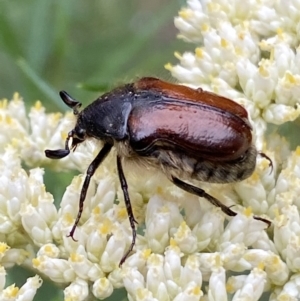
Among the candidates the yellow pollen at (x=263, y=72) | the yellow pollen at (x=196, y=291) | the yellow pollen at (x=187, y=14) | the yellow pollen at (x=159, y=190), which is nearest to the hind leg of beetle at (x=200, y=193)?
the yellow pollen at (x=159, y=190)

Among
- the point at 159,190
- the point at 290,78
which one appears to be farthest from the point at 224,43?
the point at 159,190

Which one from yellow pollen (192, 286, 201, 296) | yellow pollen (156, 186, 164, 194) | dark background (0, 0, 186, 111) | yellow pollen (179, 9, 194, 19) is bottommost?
dark background (0, 0, 186, 111)

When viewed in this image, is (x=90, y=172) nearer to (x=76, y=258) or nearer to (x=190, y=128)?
(x=76, y=258)

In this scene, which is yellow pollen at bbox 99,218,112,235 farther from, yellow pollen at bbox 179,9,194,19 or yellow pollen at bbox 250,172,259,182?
yellow pollen at bbox 179,9,194,19

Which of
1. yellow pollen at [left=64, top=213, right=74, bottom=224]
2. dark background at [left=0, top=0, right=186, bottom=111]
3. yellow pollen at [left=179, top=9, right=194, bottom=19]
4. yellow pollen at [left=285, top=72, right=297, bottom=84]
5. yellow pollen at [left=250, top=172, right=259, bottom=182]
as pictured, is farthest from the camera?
dark background at [left=0, top=0, right=186, bottom=111]

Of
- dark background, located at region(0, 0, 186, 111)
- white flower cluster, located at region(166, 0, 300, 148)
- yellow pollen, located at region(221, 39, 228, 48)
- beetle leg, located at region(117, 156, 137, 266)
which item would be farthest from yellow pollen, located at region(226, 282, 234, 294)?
dark background, located at region(0, 0, 186, 111)

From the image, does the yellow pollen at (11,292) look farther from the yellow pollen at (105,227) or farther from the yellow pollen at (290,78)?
the yellow pollen at (290,78)

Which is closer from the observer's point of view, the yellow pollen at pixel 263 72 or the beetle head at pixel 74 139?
the beetle head at pixel 74 139
